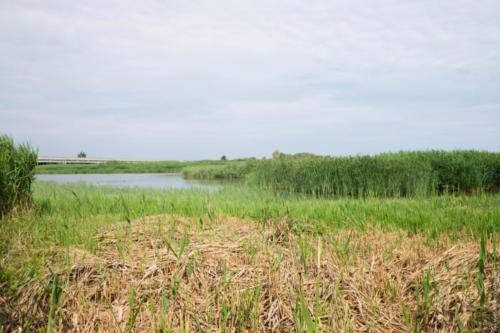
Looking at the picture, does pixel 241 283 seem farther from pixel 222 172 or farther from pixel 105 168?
pixel 105 168

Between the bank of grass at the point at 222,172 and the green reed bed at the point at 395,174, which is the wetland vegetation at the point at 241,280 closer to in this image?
the green reed bed at the point at 395,174

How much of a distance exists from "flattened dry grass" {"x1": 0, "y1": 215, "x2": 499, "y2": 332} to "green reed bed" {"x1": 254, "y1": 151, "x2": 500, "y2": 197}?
28.3 ft

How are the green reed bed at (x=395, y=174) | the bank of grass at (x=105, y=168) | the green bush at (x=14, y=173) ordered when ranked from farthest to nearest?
the bank of grass at (x=105, y=168), the green reed bed at (x=395, y=174), the green bush at (x=14, y=173)

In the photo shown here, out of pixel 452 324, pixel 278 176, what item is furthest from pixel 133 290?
pixel 278 176

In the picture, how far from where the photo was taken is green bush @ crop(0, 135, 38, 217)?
6957 millimetres

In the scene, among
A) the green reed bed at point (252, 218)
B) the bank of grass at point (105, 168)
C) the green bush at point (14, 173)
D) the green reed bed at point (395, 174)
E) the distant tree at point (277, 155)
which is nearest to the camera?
the green reed bed at point (252, 218)

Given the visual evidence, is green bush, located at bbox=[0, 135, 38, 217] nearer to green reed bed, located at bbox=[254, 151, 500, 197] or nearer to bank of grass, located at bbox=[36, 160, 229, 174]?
green reed bed, located at bbox=[254, 151, 500, 197]

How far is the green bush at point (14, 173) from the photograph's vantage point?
6957 millimetres

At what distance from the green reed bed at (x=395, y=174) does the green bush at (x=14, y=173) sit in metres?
8.10

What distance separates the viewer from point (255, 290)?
313 centimetres

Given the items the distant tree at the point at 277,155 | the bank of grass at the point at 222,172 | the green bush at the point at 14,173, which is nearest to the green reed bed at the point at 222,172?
the bank of grass at the point at 222,172

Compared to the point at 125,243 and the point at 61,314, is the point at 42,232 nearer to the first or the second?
the point at 125,243

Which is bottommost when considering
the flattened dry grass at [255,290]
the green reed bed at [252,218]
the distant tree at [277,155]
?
the flattened dry grass at [255,290]

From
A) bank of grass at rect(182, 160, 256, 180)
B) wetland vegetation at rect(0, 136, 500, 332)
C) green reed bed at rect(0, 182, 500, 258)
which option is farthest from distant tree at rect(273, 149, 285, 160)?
wetland vegetation at rect(0, 136, 500, 332)
